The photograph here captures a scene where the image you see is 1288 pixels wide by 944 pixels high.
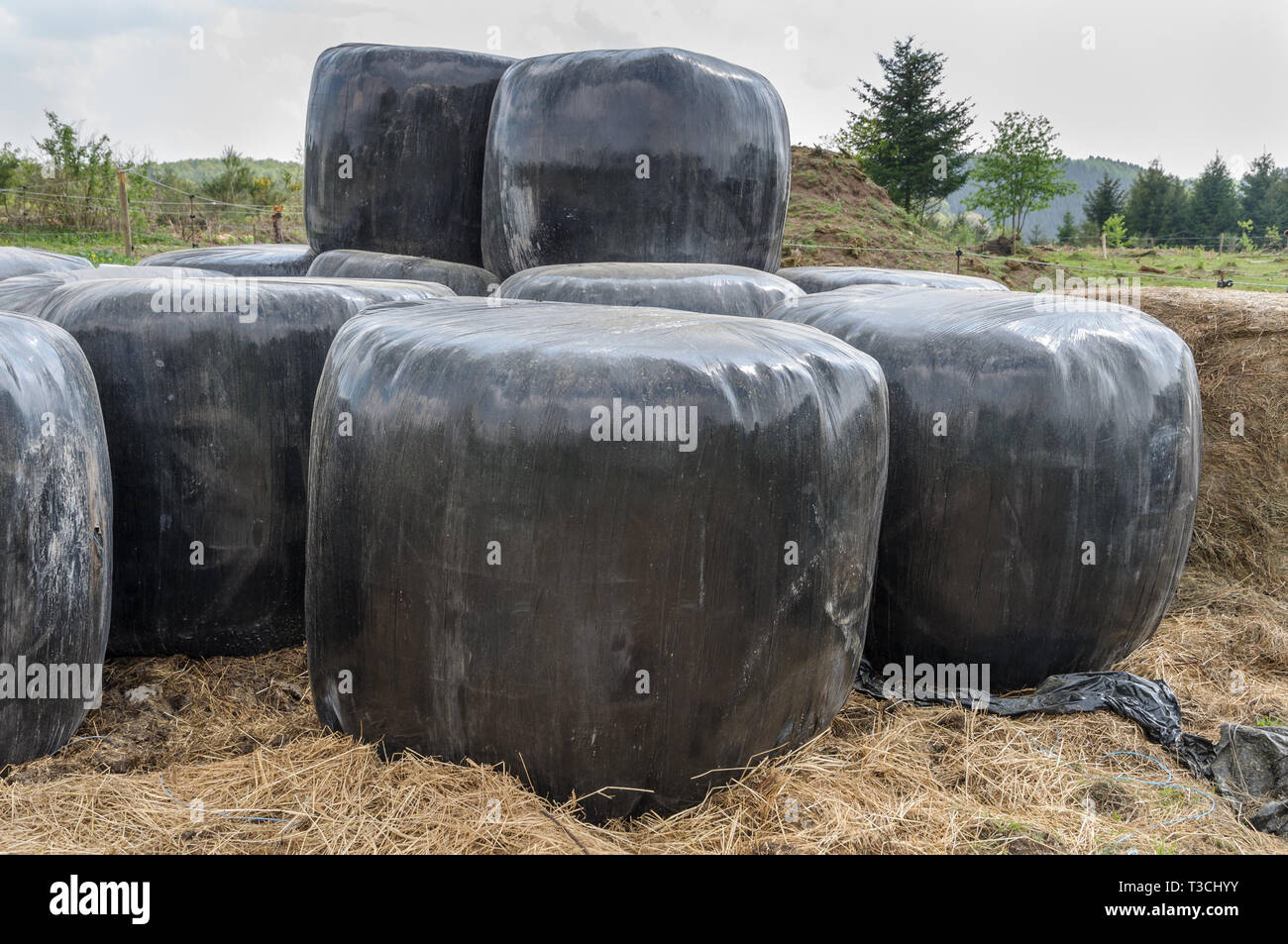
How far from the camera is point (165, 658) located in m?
3.72

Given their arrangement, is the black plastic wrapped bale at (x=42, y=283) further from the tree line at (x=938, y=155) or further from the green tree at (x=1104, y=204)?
the green tree at (x=1104, y=204)

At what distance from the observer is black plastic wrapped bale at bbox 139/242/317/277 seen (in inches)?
242

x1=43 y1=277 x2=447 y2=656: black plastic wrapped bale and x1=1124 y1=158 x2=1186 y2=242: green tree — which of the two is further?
x1=1124 y1=158 x2=1186 y2=242: green tree

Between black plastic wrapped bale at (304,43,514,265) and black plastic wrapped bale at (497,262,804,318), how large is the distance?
1598 mm

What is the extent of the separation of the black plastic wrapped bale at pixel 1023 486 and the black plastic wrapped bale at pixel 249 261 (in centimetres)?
382

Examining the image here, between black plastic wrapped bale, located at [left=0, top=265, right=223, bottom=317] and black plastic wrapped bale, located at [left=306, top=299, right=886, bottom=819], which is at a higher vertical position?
black plastic wrapped bale, located at [left=0, top=265, right=223, bottom=317]

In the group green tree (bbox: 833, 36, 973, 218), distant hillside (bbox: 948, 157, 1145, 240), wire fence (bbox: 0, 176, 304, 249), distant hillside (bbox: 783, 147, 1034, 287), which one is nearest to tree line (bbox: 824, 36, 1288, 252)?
green tree (bbox: 833, 36, 973, 218)

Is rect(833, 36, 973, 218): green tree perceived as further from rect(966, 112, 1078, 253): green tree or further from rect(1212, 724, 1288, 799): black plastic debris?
rect(1212, 724, 1288, 799): black plastic debris

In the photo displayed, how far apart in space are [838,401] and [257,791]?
1.87m

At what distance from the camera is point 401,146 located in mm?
5930

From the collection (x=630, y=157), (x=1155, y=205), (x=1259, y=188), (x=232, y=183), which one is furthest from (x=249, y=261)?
(x=1259, y=188)

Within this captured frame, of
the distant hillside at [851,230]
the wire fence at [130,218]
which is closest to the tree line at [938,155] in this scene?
the distant hillside at [851,230]

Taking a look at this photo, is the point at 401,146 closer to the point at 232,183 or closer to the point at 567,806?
the point at 567,806
